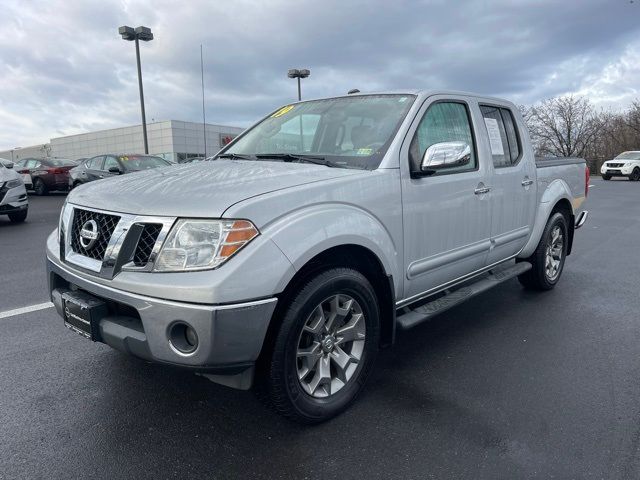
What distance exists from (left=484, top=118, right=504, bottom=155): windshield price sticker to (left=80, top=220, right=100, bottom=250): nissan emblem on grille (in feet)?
9.73

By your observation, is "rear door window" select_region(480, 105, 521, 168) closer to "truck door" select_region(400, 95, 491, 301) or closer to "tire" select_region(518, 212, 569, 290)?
"truck door" select_region(400, 95, 491, 301)

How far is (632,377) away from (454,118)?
211cm

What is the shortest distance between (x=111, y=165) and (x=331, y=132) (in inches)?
511

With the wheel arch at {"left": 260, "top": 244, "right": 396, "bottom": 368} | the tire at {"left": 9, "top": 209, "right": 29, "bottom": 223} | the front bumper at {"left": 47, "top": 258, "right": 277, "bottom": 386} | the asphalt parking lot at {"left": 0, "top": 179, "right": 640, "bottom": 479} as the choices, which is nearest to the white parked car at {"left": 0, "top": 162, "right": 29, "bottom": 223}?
the tire at {"left": 9, "top": 209, "right": 29, "bottom": 223}

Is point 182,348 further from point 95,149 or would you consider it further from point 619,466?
point 95,149

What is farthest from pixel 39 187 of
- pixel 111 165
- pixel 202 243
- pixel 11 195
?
pixel 202 243

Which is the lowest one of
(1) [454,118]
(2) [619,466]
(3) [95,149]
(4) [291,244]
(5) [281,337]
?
(2) [619,466]

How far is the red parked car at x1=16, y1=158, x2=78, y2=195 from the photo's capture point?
18391 millimetres

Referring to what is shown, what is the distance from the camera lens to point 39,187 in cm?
1872

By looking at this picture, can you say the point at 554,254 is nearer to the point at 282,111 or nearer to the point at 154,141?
the point at 282,111

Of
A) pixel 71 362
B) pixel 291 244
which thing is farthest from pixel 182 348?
pixel 71 362

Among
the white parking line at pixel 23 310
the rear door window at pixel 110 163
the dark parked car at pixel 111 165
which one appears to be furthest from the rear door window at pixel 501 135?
the rear door window at pixel 110 163

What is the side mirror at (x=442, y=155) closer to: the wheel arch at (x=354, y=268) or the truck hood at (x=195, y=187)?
the truck hood at (x=195, y=187)

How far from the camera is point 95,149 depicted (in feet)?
196
